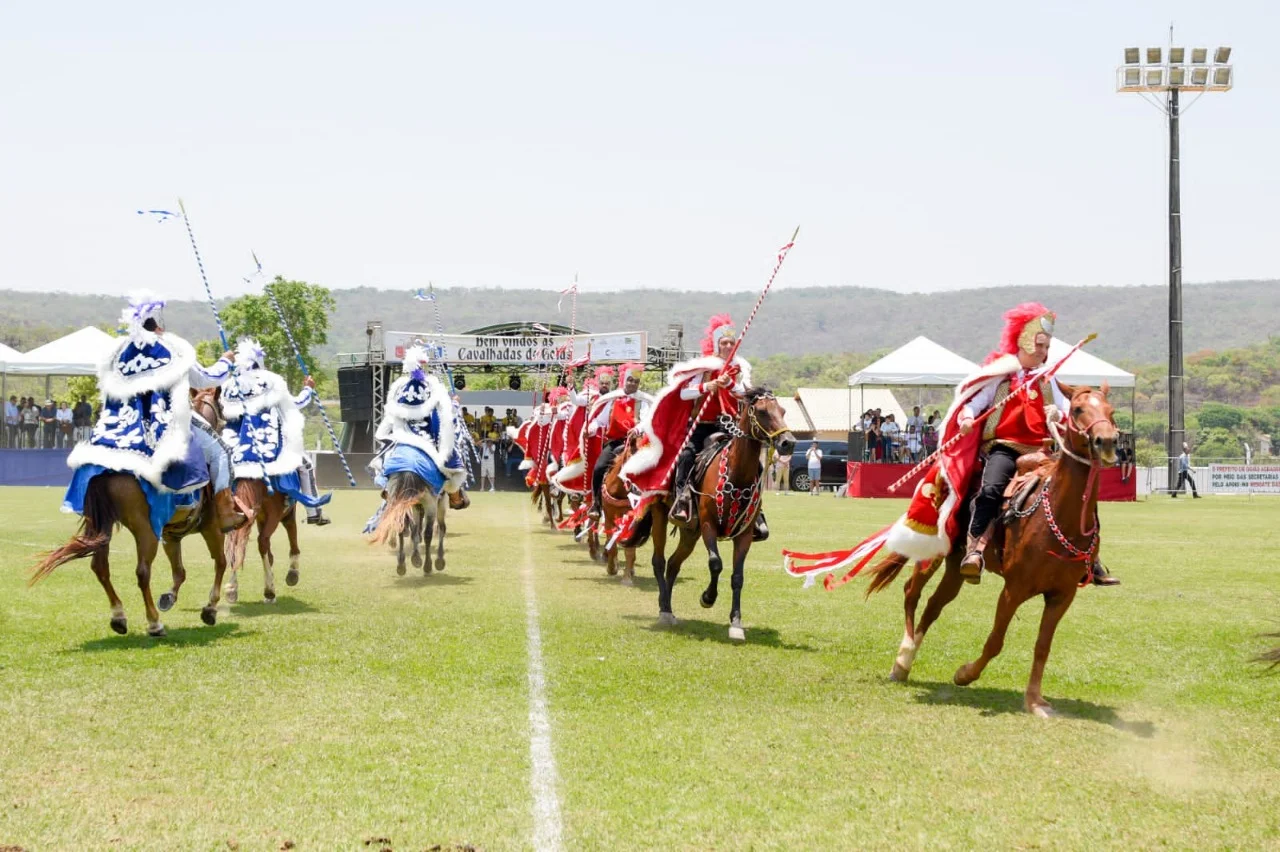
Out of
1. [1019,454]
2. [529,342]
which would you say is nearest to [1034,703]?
[1019,454]

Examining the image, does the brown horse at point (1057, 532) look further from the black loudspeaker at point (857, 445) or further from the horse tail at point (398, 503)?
the black loudspeaker at point (857, 445)

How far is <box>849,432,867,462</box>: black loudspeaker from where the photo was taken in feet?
139

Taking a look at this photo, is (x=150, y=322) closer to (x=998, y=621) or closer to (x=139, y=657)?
(x=139, y=657)

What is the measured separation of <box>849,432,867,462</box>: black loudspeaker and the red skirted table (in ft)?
3.49

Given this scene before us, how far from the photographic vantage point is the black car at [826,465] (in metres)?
47.0

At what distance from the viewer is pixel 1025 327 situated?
9.39m

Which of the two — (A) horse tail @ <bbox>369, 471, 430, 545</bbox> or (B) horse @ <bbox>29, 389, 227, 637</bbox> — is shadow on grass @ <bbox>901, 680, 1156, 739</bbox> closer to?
(B) horse @ <bbox>29, 389, 227, 637</bbox>

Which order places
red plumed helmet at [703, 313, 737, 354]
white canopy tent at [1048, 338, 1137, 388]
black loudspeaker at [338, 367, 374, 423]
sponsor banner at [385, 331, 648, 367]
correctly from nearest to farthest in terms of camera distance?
red plumed helmet at [703, 313, 737, 354], white canopy tent at [1048, 338, 1137, 388], sponsor banner at [385, 331, 648, 367], black loudspeaker at [338, 367, 374, 423]

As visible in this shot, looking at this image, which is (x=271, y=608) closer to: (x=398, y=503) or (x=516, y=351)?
(x=398, y=503)

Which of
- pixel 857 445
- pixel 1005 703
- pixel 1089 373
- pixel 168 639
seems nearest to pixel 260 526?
pixel 168 639

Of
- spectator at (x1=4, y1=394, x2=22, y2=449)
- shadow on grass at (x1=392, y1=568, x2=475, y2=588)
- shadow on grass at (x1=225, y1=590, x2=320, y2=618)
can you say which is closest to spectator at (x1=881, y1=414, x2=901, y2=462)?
shadow on grass at (x1=392, y1=568, x2=475, y2=588)

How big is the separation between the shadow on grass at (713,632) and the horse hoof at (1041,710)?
276 cm

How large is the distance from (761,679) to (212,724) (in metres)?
3.77

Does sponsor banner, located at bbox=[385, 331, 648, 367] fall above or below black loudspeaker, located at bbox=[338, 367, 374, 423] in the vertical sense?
above
